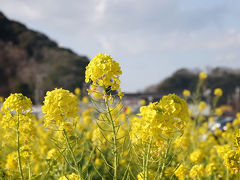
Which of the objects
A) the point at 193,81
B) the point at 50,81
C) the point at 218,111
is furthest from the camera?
the point at 193,81

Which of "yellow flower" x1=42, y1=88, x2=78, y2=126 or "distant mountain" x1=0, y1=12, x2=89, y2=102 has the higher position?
"distant mountain" x1=0, y1=12, x2=89, y2=102

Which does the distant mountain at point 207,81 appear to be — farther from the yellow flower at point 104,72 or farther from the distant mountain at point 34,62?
the yellow flower at point 104,72

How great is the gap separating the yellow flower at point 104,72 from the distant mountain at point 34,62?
2640 centimetres

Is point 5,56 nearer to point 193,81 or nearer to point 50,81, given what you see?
point 50,81

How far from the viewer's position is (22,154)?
2.62 metres

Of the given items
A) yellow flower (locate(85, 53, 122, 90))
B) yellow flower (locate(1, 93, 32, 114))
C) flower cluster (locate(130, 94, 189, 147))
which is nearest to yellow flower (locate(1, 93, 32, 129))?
yellow flower (locate(1, 93, 32, 114))

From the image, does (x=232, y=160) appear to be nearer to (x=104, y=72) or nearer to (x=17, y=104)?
(x=104, y=72)

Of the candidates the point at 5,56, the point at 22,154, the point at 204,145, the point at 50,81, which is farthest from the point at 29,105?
the point at 5,56

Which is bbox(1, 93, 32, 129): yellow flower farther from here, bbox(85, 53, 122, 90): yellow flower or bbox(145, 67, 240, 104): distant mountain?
bbox(145, 67, 240, 104): distant mountain

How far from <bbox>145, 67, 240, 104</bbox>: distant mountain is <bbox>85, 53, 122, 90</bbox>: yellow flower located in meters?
30.4

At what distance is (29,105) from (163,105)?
3.50ft

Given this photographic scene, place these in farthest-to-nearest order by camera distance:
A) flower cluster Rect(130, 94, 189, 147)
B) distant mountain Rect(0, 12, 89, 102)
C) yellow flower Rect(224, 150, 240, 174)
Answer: distant mountain Rect(0, 12, 89, 102), yellow flower Rect(224, 150, 240, 174), flower cluster Rect(130, 94, 189, 147)

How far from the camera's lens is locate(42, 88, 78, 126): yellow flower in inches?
79.1

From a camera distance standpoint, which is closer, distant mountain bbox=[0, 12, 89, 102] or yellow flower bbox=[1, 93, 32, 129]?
yellow flower bbox=[1, 93, 32, 129]
